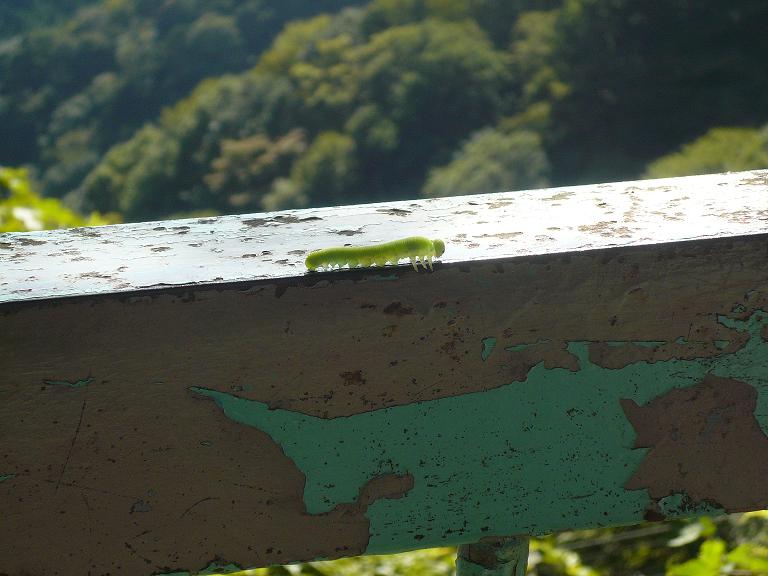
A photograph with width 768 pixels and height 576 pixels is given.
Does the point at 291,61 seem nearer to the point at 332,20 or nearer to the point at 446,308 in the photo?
the point at 332,20

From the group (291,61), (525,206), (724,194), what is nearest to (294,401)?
(525,206)

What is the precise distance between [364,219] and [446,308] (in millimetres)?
287

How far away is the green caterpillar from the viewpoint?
1.07m

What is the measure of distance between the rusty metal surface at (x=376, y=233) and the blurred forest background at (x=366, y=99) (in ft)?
92.0

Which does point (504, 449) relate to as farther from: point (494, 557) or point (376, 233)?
point (376, 233)

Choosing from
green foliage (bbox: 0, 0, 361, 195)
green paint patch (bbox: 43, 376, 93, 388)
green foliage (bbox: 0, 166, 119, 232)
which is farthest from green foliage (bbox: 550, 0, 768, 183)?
green paint patch (bbox: 43, 376, 93, 388)

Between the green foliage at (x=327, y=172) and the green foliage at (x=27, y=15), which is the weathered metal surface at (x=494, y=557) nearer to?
the green foliage at (x=327, y=172)

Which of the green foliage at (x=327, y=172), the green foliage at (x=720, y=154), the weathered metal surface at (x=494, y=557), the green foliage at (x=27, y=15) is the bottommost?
the green foliage at (x=327, y=172)

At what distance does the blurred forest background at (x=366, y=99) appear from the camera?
1329 inches

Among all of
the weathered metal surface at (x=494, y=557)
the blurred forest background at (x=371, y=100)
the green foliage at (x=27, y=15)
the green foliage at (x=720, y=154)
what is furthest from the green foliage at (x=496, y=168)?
the weathered metal surface at (x=494, y=557)

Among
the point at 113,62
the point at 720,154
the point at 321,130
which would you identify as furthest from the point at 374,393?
the point at 113,62

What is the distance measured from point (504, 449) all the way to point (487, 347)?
0.45 ft

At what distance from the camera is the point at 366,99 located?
3812 cm

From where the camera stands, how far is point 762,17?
33.0m
